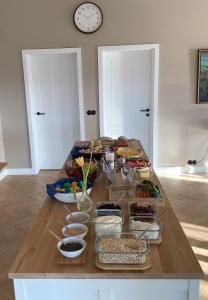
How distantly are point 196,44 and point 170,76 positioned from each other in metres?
0.60

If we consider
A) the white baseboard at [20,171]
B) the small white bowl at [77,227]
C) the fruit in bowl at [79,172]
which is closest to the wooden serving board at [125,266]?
the small white bowl at [77,227]

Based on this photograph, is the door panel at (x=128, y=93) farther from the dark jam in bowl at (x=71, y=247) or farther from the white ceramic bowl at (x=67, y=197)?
the dark jam in bowl at (x=71, y=247)

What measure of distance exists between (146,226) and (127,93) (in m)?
3.72

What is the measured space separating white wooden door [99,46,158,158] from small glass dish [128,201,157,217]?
3.35 metres

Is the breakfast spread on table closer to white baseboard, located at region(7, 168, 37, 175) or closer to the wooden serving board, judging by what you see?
the wooden serving board

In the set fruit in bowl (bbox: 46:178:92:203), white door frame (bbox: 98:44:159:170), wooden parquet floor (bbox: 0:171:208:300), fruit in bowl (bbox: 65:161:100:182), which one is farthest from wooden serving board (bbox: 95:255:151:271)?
white door frame (bbox: 98:44:159:170)

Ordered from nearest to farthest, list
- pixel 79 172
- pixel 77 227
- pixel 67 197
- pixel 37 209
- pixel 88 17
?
1. pixel 77 227
2. pixel 67 197
3. pixel 79 172
4. pixel 37 209
5. pixel 88 17

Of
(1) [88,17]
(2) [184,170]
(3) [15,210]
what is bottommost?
(3) [15,210]

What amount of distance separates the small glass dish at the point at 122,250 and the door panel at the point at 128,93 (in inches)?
146

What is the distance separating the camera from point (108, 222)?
1399 millimetres

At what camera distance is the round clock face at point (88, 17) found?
447 cm

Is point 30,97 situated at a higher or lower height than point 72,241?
higher

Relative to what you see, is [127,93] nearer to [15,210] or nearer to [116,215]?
[15,210]

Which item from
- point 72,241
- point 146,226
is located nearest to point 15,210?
point 72,241
